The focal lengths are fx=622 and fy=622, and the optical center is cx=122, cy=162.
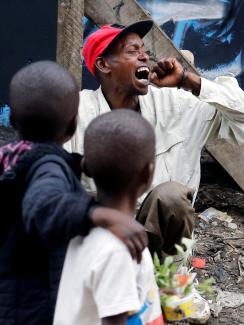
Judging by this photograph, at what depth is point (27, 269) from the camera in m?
2.12

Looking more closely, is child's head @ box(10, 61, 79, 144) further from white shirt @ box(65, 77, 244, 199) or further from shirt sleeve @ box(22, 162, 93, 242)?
white shirt @ box(65, 77, 244, 199)

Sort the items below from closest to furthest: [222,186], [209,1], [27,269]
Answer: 1. [27,269]
2. [222,186]
3. [209,1]

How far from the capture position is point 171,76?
3184mm

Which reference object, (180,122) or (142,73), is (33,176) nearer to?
(142,73)

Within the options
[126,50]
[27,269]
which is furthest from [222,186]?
[27,269]

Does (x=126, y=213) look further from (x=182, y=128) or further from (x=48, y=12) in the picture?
(x=48, y=12)

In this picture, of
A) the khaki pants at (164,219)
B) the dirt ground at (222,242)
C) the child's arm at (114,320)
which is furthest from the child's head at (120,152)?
the dirt ground at (222,242)

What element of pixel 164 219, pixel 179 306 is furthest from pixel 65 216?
pixel 164 219

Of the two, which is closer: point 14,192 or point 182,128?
point 14,192

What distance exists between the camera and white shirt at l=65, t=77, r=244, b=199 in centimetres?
326

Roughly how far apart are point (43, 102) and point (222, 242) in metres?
2.31

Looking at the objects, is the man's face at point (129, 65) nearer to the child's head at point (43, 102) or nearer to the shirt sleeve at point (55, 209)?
the child's head at point (43, 102)

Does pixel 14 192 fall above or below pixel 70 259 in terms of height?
above

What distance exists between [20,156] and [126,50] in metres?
1.30
